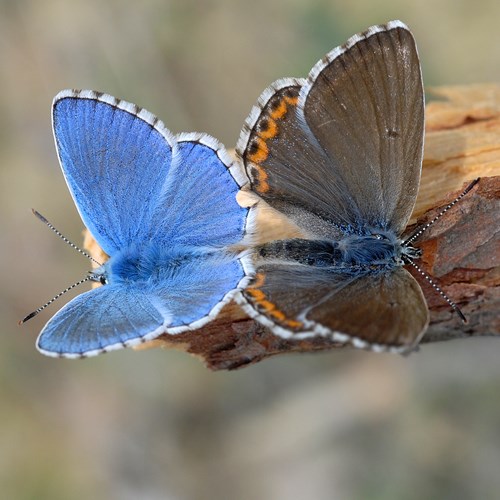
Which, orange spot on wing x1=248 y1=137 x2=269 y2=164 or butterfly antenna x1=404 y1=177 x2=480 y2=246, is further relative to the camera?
orange spot on wing x1=248 y1=137 x2=269 y2=164

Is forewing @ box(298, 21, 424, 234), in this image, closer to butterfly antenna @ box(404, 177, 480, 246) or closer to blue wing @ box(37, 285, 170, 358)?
butterfly antenna @ box(404, 177, 480, 246)

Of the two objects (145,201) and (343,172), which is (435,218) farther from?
(145,201)

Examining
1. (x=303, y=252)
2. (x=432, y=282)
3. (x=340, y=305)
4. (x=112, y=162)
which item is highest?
(x=112, y=162)

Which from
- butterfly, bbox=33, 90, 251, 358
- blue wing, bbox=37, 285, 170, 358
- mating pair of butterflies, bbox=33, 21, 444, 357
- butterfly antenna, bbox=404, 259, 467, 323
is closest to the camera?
blue wing, bbox=37, 285, 170, 358

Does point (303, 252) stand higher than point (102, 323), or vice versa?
point (102, 323)

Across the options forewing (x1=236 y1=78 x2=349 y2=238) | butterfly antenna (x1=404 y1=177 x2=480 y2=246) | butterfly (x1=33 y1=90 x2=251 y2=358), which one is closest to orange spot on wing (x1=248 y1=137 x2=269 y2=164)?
forewing (x1=236 y1=78 x2=349 y2=238)

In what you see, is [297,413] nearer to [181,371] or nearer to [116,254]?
[181,371]

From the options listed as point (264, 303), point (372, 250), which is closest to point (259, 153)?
point (372, 250)
